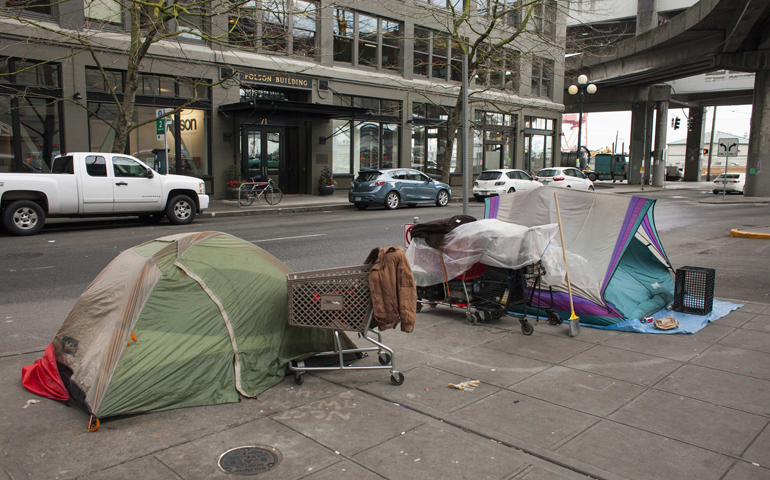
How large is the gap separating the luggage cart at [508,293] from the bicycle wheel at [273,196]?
Answer: 15.9 meters

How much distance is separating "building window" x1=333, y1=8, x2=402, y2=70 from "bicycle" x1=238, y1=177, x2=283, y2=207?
829 cm

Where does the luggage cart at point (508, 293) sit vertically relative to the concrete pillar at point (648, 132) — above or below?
below

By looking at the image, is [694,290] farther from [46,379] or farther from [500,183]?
[500,183]

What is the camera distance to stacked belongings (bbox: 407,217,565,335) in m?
6.24

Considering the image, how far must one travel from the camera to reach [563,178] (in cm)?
2920

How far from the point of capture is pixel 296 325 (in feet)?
15.5

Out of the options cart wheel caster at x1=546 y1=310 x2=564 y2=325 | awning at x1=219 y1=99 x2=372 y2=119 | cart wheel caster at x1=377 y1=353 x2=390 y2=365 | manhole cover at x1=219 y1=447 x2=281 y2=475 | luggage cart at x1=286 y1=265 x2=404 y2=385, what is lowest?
manhole cover at x1=219 y1=447 x2=281 y2=475

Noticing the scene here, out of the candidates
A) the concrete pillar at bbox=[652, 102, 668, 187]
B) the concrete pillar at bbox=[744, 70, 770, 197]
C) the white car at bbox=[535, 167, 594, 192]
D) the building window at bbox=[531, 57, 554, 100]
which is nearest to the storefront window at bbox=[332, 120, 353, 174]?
the white car at bbox=[535, 167, 594, 192]

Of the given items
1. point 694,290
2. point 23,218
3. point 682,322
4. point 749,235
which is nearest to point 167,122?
point 23,218

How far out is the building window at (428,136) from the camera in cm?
3060

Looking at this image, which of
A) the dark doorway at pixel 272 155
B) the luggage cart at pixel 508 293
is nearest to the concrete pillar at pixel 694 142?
the dark doorway at pixel 272 155

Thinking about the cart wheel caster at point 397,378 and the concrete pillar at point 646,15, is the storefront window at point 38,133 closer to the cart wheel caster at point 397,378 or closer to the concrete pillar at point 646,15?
the cart wheel caster at point 397,378

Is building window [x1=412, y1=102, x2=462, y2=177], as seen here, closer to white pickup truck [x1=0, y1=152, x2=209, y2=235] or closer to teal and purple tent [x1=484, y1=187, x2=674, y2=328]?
white pickup truck [x1=0, y1=152, x2=209, y2=235]

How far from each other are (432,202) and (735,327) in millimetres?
17973
